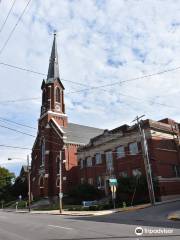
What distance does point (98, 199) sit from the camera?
39.4m

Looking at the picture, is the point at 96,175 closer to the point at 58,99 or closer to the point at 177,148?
the point at 177,148

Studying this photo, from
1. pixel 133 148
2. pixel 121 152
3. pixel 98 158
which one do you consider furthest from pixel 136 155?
pixel 98 158

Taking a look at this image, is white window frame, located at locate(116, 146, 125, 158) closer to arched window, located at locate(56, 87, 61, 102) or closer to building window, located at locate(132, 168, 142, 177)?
building window, located at locate(132, 168, 142, 177)

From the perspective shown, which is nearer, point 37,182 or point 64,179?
point 64,179

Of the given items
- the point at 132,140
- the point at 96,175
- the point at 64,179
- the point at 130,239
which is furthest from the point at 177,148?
the point at 130,239

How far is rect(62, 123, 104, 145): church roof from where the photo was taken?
54.4 m

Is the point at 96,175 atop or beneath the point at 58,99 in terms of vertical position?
beneath

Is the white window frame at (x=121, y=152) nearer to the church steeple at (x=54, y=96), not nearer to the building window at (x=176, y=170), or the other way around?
the building window at (x=176, y=170)

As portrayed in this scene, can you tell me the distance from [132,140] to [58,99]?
28.3 m

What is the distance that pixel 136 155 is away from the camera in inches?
1416

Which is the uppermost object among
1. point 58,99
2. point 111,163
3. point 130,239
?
point 58,99

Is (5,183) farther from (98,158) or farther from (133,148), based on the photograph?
(133,148)

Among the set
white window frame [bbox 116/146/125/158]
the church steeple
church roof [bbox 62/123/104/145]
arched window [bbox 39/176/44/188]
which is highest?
the church steeple

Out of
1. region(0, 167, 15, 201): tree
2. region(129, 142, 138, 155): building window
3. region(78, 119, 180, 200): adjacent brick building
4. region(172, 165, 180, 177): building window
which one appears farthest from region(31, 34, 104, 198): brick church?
region(172, 165, 180, 177): building window
